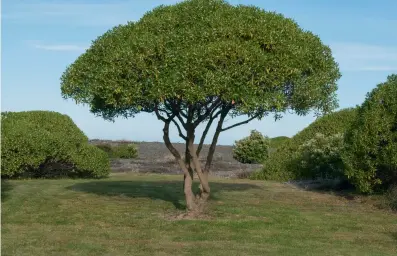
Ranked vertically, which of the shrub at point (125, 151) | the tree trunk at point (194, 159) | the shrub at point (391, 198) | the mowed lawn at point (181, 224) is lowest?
the mowed lawn at point (181, 224)

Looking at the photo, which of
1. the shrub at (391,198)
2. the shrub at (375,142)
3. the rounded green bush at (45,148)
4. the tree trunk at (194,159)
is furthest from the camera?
the rounded green bush at (45,148)

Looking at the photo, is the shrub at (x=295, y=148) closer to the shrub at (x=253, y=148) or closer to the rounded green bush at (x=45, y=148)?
the rounded green bush at (x=45, y=148)

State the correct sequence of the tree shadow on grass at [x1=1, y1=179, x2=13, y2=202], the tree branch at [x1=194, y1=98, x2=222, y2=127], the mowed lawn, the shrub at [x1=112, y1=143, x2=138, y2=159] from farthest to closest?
the shrub at [x1=112, y1=143, x2=138, y2=159], the tree shadow on grass at [x1=1, y1=179, x2=13, y2=202], the tree branch at [x1=194, y1=98, x2=222, y2=127], the mowed lawn

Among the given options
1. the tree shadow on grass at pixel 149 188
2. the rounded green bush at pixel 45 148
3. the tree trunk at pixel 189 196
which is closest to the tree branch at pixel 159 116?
the tree trunk at pixel 189 196

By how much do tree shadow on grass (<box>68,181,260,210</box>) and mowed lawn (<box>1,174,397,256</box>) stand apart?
0.05 meters

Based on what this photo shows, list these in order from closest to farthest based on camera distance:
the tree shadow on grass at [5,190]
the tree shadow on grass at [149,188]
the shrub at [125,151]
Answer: the tree shadow on grass at [5,190] < the tree shadow on grass at [149,188] < the shrub at [125,151]

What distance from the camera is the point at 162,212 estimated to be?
60.4 feet

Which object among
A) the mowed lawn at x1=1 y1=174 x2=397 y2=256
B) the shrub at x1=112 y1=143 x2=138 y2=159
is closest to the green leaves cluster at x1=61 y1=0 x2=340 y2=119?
the mowed lawn at x1=1 y1=174 x2=397 y2=256

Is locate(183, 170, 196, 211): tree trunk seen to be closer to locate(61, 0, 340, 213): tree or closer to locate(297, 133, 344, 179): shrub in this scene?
locate(61, 0, 340, 213): tree

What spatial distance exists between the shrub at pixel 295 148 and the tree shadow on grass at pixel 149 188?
3.63 meters

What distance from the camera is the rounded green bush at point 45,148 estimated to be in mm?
28094

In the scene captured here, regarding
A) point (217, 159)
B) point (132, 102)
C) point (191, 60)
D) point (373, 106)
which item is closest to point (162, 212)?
point (132, 102)

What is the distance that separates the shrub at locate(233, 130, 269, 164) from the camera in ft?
143

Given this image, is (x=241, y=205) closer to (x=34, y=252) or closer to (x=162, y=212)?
(x=162, y=212)
